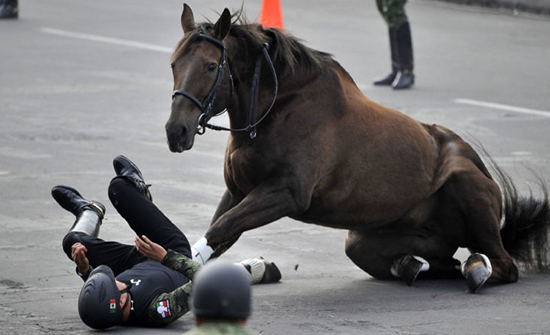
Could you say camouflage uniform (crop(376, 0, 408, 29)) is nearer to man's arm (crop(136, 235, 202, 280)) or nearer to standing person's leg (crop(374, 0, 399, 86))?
standing person's leg (crop(374, 0, 399, 86))

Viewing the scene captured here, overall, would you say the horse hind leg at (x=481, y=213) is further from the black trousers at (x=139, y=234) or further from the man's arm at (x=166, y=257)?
the man's arm at (x=166, y=257)

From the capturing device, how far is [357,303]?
7.11 metres

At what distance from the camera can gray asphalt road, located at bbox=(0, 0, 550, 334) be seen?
269 inches

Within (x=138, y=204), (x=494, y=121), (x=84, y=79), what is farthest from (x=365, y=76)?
(x=138, y=204)

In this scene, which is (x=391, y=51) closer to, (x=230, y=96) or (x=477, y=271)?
(x=477, y=271)

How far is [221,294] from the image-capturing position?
10.3ft

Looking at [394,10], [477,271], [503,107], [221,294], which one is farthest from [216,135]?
[221,294]

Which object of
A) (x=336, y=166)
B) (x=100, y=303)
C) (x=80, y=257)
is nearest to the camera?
(x=100, y=303)

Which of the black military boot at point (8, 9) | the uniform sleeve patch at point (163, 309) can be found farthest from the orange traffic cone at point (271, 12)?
the black military boot at point (8, 9)

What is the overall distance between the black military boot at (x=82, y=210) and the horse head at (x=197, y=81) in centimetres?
116

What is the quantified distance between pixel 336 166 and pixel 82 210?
1.79m

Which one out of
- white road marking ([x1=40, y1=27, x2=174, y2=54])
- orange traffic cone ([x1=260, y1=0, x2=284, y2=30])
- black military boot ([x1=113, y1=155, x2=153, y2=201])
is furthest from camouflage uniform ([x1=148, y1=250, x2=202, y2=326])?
white road marking ([x1=40, y1=27, x2=174, y2=54])

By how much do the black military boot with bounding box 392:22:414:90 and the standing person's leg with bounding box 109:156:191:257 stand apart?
997 cm

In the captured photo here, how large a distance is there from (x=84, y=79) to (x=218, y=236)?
10.9 meters
